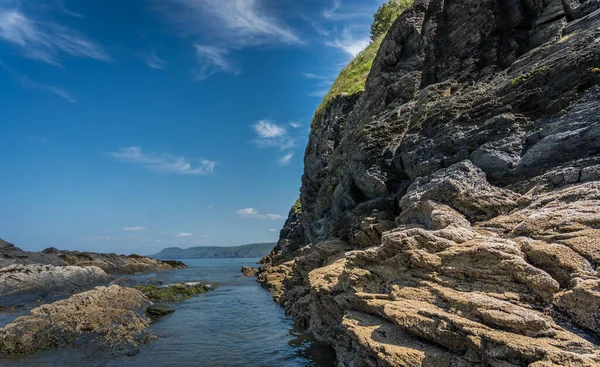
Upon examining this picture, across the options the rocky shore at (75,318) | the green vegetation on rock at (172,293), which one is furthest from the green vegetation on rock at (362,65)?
the rocky shore at (75,318)

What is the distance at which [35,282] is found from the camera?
5144 centimetres

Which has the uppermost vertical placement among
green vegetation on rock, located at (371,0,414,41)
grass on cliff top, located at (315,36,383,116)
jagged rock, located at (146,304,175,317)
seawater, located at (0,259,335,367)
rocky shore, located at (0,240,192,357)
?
green vegetation on rock, located at (371,0,414,41)

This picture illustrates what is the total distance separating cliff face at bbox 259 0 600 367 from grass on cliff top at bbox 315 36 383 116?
23208 mm

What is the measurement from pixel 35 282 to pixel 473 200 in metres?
64.5

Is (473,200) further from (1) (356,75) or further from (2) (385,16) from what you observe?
(2) (385,16)

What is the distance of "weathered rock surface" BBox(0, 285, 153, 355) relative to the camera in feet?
76.6

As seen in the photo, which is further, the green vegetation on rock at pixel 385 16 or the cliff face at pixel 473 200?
the green vegetation on rock at pixel 385 16

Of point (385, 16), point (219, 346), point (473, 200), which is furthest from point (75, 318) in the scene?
point (385, 16)

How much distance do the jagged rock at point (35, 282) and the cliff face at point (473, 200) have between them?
142 feet

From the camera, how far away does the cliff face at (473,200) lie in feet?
31.7

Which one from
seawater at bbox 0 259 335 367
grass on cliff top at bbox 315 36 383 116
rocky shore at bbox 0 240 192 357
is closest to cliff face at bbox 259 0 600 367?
seawater at bbox 0 259 335 367

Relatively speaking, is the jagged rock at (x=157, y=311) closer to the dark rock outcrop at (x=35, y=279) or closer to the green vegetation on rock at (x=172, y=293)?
the green vegetation on rock at (x=172, y=293)

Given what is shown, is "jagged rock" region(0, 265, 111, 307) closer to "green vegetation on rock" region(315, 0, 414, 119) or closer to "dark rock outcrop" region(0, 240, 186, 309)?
"dark rock outcrop" region(0, 240, 186, 309)

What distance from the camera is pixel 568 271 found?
9.77 meters
